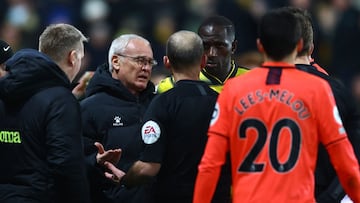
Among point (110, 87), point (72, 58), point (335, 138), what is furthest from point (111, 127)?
point (335, 138)

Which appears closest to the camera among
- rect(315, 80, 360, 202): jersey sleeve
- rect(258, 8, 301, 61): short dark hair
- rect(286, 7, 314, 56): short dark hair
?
rect(315, 80, 360, 202): jersey sleeve

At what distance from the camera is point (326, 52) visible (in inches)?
506

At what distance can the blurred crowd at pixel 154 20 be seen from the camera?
12539mm

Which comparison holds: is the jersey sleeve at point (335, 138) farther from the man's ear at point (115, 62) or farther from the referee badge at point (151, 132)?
the man's ear at point (115, 62)

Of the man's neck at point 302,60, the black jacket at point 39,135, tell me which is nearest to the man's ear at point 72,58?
the black jacket at point 39,135

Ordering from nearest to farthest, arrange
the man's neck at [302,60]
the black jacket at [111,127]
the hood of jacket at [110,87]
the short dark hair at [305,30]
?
the short dark hair at [305,30]
the man's neck at [302,60]
the black jacket at [111,127]
the hood of jacket at [110,87]

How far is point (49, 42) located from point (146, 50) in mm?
905

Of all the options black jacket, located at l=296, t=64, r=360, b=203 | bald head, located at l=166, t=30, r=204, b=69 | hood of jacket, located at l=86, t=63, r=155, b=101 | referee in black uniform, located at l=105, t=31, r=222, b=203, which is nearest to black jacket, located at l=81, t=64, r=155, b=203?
hood of jacket, located at l=86, t=63, r=155, b=101

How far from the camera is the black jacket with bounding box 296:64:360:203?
20.4ft

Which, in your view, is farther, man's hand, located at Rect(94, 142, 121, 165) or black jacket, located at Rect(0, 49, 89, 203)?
man's hand, located at Rect(94, 142, 121, 165)

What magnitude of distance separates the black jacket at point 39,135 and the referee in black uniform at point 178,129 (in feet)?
1.25

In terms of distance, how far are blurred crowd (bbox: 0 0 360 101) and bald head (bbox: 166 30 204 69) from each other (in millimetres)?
5893

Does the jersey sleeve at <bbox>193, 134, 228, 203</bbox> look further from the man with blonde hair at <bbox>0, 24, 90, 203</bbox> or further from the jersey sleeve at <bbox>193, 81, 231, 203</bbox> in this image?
the man with blonde hair at <bbox>0, 24, 90, 203</bbox>

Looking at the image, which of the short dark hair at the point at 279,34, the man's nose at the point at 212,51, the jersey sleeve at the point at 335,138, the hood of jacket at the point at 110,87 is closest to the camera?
the jersey sleeve at the point at 335,138
